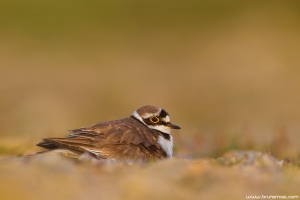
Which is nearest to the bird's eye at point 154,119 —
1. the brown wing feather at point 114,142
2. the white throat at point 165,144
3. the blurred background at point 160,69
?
the white throat at point 165,144

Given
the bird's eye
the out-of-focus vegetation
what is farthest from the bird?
the out-of-focus vegetation

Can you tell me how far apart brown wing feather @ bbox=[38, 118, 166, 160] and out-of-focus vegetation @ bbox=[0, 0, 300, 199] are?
3.35ft

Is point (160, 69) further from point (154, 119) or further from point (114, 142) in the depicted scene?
point (114, 142)

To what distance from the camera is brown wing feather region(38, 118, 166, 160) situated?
8445 mm

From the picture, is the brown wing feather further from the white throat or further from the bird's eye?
the bird's eye

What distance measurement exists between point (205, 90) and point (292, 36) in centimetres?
872

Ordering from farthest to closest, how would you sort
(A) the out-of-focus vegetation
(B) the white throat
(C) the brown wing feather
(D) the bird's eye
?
(D) the bird's eye → (B) the white throat → (C) the brown wing feather → (A) the out-of-focus vegetation

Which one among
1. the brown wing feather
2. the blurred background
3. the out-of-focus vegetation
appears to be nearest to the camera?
the out-of-focus vegetation

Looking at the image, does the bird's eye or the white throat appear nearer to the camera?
the white throat

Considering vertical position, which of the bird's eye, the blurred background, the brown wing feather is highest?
the blurred background

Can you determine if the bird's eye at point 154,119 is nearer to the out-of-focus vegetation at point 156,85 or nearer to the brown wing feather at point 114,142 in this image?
the brown wing feather at point 114,142

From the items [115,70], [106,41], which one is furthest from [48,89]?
[106,41]

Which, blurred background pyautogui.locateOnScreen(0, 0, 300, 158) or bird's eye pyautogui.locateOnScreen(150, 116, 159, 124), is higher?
blurred background pyautogui.locateOnScreen(0, 0, 300, 158)

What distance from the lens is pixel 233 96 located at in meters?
22.0
